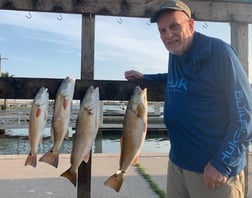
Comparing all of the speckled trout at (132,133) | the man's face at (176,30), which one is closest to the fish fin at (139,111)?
the speckled trout at (132,133)

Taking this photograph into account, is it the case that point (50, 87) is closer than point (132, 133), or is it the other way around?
point (132, 133)

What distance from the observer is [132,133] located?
2816 millimetres

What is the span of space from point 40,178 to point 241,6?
14.4 feet

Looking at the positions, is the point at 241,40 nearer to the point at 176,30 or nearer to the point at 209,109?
the point at 176,30

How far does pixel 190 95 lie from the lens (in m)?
2.47

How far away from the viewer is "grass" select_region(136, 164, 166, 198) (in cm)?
557

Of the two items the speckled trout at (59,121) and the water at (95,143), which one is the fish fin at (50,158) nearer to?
the speckled trout at (59,121)

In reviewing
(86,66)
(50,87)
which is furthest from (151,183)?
(50,87)

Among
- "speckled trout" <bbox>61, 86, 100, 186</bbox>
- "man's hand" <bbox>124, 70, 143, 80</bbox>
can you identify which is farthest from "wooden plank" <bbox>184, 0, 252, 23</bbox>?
"speckled trout" <bbox>61, 86, 100, 186</bbox>

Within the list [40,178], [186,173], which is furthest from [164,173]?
[186,173]

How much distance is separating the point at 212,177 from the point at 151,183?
3905 millimetres

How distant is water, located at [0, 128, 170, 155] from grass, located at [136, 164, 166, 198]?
920cm

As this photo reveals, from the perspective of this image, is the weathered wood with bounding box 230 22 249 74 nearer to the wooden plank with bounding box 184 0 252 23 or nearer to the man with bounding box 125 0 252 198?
the wooden plank with bounding box 184 0 252 23

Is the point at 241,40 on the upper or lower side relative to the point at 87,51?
upper
